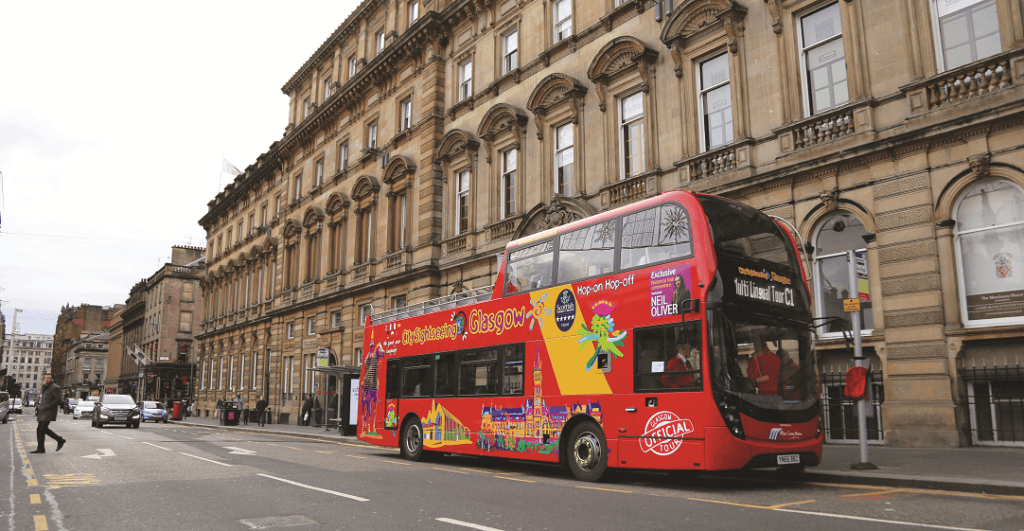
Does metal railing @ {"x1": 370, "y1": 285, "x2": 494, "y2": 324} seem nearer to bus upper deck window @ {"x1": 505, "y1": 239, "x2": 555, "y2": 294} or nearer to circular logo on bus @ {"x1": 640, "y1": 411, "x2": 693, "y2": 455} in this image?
bus upper deck window @ {"x1": 505, "y1": 239, "x2": 555, "y2": 294}

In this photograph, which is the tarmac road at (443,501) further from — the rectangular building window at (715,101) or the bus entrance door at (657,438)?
the rectangular building window at (715,101)

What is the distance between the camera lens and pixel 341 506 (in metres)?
8.37

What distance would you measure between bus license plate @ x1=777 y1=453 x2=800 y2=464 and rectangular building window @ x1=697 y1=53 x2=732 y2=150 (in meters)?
9.94

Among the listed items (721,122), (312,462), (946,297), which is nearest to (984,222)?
(946,297)

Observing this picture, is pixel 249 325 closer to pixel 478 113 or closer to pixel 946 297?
pixel 478 113

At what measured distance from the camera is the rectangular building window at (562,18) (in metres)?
23.7

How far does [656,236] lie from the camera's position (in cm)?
1080

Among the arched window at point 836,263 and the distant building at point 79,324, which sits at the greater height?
the distant building at point 79,324

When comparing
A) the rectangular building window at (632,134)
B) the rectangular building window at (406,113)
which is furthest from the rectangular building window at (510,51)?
the rectangular building window at (406,113)

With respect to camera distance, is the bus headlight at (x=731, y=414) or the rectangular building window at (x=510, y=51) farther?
the rectangular building window at (x=510, y=51)

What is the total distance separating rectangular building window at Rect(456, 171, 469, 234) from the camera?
2792 cm

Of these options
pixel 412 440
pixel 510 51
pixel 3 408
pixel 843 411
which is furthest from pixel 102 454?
pixel 3 408

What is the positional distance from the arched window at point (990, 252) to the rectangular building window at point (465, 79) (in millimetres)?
19298

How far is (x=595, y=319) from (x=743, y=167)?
758cm
